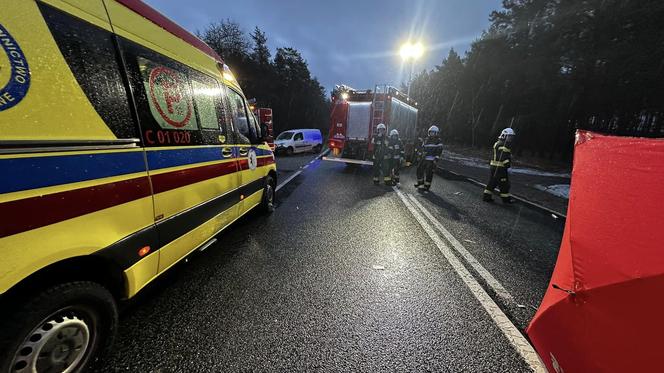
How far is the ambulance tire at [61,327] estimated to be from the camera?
151cm

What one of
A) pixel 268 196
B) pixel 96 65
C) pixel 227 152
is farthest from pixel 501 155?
pixel 96 65

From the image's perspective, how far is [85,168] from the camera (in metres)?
1.78

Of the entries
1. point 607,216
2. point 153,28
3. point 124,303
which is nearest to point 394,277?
point 607,216

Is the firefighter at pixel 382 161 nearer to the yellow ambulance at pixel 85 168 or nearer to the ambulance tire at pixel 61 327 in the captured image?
the yellow ambulance at pixel 85 168

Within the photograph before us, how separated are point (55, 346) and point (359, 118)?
41.4 feet

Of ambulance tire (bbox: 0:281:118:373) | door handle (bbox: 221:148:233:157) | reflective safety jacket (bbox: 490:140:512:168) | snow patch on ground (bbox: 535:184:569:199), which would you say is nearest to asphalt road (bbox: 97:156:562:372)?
ambulance tire (bbox: 0:281:118:373)

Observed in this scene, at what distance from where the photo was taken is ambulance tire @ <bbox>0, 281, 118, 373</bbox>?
1514mm

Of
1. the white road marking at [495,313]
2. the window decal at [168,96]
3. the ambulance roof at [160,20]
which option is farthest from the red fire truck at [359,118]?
the window decal at [168,96]

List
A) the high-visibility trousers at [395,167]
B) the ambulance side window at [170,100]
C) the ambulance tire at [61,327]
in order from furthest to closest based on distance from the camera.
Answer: the high-visibility trousers at [395,167] → the ambulance side window at [170,100] → the ambulance tire at [61,327]

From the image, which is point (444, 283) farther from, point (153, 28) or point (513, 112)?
point (513, 112)

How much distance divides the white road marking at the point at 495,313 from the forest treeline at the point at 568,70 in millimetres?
21089

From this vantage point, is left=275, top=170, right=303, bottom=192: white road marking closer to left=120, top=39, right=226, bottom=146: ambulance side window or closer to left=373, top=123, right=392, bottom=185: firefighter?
left=373, top=123, right=392, bottom=185: firefighter

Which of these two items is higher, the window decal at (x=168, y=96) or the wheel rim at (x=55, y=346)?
the window decal at (x=168, y=96)

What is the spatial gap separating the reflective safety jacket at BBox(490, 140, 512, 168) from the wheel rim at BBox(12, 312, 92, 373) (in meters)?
8.40
